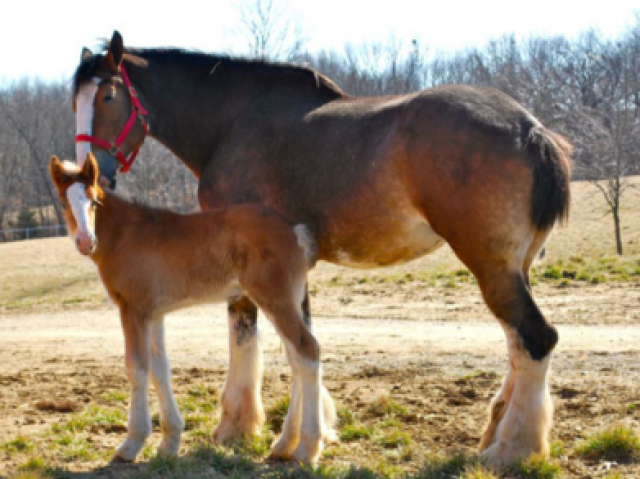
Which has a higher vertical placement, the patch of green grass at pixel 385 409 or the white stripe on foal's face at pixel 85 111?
the white stripe on foal's face at pixel 85 111

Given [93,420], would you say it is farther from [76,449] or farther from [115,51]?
[115,51]

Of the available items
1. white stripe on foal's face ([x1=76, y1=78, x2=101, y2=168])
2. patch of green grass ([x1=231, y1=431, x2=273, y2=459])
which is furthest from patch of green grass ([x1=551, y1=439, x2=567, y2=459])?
white stripe on foal's face ([x1=76, y1=78, x2=101, y2=168])

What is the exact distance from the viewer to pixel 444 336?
11.6 m

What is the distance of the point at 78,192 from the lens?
220 inches

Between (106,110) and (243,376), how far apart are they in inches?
92.8

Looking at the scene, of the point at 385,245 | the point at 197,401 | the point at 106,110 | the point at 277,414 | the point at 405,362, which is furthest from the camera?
the point at 405,362

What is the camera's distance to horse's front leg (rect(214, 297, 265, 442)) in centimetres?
657

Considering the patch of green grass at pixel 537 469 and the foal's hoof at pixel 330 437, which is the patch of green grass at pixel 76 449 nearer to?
the foal's hoof at pixel 330 437

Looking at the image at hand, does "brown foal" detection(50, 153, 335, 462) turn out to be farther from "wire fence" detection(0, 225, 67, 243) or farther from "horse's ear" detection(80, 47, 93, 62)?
"wire fence" detection(0, 225, 67, 243)

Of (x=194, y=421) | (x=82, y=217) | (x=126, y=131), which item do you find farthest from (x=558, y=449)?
(x=126, y=131)

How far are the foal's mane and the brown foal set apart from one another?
1118 mm

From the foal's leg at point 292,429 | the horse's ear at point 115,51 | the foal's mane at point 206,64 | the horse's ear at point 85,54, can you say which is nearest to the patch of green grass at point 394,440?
the foal's leg at point 292,429

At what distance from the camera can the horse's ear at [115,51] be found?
6.61 metres

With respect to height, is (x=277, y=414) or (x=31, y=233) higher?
(x=31, y=233)
